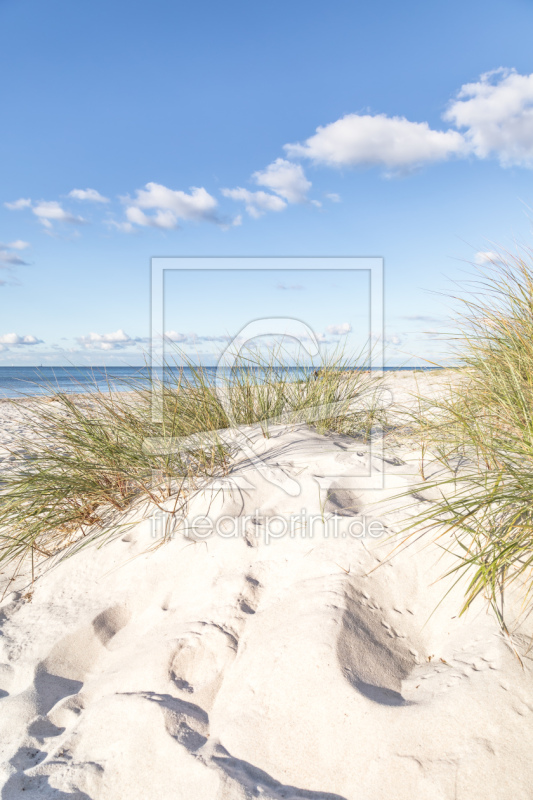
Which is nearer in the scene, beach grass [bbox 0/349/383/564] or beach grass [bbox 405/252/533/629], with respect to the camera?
beach grass [bbox 405/252/533/629]

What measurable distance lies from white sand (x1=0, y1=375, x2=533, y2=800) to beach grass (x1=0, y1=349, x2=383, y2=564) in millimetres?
298

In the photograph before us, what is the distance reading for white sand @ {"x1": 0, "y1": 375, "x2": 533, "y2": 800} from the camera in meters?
1.23

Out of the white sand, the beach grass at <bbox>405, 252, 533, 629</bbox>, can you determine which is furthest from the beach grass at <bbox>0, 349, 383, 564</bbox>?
the beach grass at <bbox>405, 252, 533, 629</bbox>

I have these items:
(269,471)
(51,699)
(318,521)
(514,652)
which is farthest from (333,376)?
(51,699)

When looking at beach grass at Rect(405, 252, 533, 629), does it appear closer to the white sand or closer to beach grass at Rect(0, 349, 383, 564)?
the white sand

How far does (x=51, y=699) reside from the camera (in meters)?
1.69

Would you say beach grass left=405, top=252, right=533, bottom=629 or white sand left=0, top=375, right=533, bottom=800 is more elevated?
beach grass left=405, top=252, right=533, bottom=629

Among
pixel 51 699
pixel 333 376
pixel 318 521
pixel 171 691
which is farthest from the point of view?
pixel 333 376

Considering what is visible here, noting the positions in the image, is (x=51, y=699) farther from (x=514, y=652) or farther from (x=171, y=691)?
(x=514, y=652)

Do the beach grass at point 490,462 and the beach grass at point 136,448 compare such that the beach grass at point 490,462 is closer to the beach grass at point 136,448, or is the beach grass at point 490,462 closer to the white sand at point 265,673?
the white sand at point 265,673

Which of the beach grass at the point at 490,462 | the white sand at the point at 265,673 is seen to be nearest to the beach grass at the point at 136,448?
the white sand at the point at 265,673

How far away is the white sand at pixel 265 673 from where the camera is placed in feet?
4.03

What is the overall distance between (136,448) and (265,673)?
150 centimetres

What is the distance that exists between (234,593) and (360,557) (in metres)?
0.53
